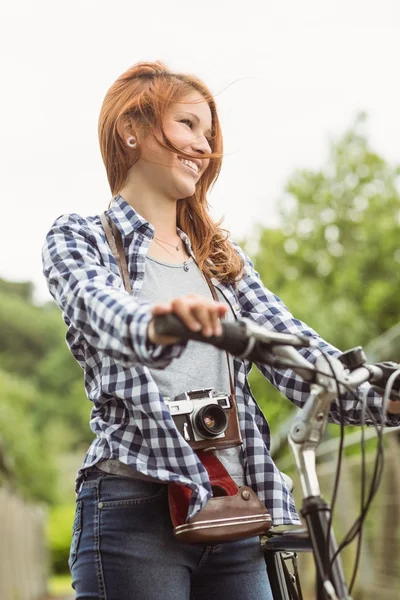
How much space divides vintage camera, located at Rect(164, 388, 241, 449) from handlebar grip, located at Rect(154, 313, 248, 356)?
546 millimetres

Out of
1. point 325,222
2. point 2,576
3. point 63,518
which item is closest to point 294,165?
point 325,222

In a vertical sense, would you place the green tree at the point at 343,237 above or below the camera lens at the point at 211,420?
above

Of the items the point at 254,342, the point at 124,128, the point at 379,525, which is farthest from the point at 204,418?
the point at 379,525

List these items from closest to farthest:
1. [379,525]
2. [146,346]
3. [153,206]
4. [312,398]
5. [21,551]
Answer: [146,346], [312,398], [153,206], [379,525], [21,551]

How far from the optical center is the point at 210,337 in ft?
5.78

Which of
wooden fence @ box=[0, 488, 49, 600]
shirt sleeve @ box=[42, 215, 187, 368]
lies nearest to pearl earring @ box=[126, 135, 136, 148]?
shirt sleeve @ box=[42, 215, 187, 368]

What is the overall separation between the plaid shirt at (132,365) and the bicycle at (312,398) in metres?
0.14

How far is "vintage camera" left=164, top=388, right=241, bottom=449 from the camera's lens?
2338 millimetres

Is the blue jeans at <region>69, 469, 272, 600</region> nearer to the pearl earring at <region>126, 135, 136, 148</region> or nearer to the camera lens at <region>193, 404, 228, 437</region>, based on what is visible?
the camera lens at <region>193, 404, 228, 437</region>

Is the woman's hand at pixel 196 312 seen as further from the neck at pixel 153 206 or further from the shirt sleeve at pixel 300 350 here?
the neck at pixel 153 206

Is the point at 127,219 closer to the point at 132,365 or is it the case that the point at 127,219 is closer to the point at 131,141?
the point at 131,141

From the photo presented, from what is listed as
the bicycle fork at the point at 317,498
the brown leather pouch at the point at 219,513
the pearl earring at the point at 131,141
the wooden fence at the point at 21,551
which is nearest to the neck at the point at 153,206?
the pearl earring at the point at 131,141

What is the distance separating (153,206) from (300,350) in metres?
0.61

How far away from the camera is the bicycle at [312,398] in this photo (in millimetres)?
1812
